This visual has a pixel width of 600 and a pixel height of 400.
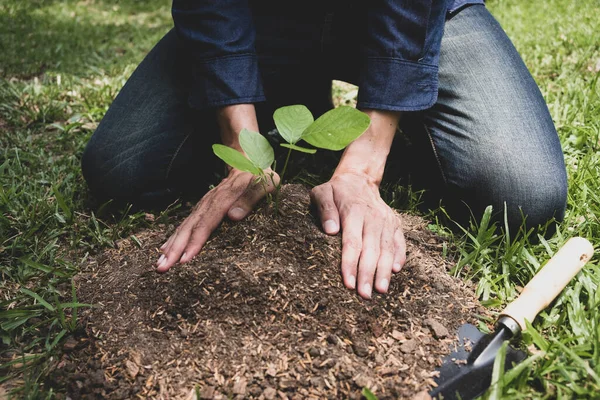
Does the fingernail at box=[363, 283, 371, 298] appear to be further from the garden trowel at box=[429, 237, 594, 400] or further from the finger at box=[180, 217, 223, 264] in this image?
the finger at box=[180, 217, 223, 264]

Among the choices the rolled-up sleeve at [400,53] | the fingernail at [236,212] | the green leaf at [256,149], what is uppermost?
the rolled-up sleeve at [400,53]

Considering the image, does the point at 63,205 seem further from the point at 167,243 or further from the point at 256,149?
the point at 256,149

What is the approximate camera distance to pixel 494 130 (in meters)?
1.49

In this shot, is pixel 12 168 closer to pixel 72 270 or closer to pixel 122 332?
pixel 72 270

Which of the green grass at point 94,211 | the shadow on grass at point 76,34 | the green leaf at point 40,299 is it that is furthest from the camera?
the shadow on grass at point 76,34

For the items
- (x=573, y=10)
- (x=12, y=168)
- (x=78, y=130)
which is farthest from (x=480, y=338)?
(x=573, y=10)

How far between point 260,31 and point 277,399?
4.26ft

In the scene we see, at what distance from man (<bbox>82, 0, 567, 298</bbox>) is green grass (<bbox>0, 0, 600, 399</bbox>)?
14 centimetres

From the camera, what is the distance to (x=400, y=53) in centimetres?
139

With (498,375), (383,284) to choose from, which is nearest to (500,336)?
(498,375)

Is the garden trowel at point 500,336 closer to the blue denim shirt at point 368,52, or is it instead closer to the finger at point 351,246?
the finger at point 351,246

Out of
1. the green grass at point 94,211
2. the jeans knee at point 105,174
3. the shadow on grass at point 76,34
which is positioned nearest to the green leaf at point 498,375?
the green grass at point 94,211

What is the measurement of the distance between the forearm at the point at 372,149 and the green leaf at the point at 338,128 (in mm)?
279

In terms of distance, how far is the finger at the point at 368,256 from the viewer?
3.72ft
